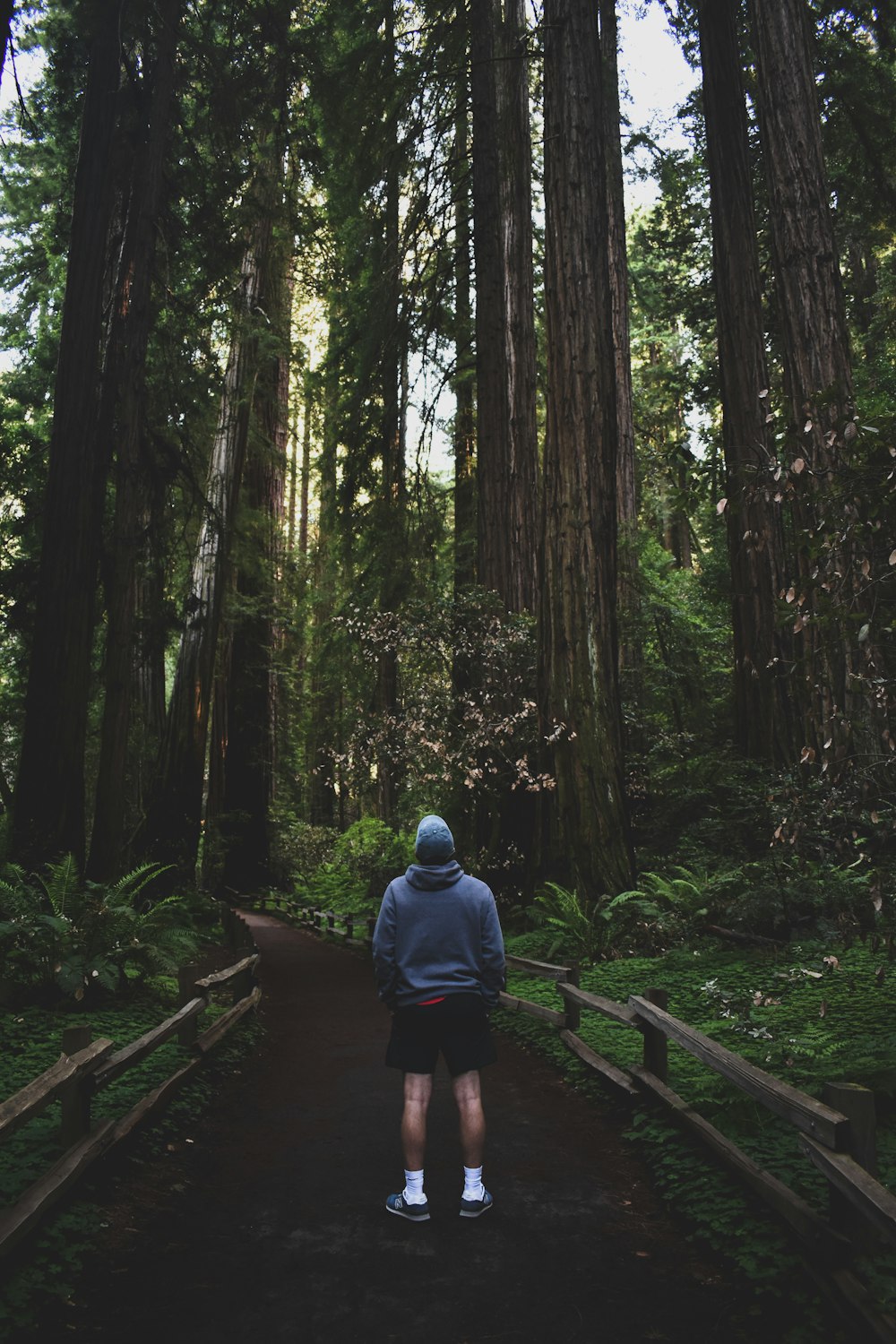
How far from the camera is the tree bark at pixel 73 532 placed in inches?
397

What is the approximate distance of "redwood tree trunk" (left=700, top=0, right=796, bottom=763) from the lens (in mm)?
12078

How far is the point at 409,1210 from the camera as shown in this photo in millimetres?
4453

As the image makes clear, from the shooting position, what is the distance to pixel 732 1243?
404 cm

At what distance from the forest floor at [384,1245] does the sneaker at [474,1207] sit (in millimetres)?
38

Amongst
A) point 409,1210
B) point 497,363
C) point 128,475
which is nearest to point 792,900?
point 409,1210

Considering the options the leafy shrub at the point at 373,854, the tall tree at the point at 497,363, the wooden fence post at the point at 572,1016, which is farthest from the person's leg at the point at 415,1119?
the leafy shrub at the point at 373,854

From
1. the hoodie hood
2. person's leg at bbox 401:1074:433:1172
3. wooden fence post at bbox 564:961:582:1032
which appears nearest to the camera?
person's leg at bbox 401:1074:433:1172

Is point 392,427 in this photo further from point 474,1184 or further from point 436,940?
point 474,1184

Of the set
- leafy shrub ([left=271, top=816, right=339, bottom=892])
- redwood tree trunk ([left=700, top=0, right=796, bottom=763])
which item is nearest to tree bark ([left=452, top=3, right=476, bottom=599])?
redwood tree trunk ([left=700, top=0, right=796, bottom=763])

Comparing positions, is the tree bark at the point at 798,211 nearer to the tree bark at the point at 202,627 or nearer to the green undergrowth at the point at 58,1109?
the green undergrowth at the point at 58,1109

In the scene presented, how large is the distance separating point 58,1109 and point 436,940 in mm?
2833

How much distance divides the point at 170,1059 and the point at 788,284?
8.98 m

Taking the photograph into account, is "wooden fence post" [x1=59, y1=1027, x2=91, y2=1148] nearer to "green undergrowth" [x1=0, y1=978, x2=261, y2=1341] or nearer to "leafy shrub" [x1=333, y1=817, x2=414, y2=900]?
"green undergrowth" [x1=0, y1=978, x2=261, y2=1341]

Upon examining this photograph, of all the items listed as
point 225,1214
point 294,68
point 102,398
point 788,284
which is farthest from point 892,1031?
point 294,68
